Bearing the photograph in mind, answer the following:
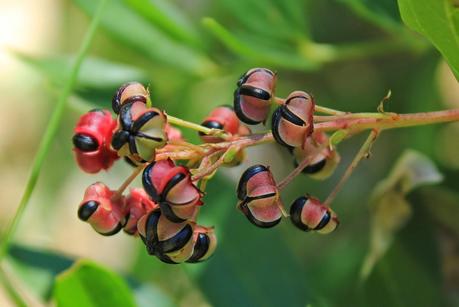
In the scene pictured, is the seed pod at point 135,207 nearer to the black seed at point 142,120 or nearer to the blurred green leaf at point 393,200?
the black seed at point 142,120

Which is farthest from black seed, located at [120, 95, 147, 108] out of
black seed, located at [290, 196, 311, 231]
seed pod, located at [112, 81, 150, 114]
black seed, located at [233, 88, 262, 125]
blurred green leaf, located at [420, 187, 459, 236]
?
blurred green leaf, located at [420, 187, 459, 236]

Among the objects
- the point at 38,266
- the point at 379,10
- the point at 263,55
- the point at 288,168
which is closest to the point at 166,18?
the point at 263,55

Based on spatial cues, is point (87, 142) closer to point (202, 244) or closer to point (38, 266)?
point (202, 244)

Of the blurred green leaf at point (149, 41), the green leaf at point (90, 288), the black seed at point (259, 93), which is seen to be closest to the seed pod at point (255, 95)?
the black seed at point (259, 93)

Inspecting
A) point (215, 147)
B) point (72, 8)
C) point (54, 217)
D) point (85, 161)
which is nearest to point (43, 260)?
point (85, 161)

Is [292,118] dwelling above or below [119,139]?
above
